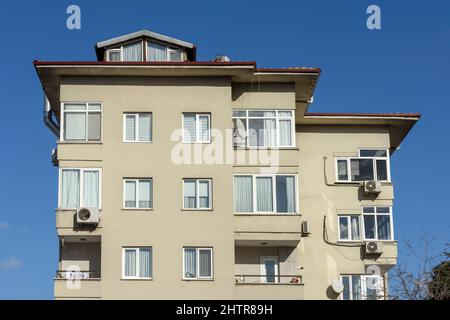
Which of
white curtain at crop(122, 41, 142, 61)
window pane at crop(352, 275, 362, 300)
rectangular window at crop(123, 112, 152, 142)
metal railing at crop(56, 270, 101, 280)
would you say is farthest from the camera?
white curtain at crop(122, 41, 142, 61)

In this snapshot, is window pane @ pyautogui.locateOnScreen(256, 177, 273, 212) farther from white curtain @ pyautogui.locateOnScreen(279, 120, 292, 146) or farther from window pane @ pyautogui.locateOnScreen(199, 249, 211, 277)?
window pane @ pyautogui.locateOnScreen(199, 249, 211, 277)

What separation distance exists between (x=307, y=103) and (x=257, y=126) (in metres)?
2.78

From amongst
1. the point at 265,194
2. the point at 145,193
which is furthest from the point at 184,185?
the point at 265,194

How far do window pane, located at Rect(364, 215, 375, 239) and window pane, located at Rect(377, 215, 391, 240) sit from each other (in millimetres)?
232

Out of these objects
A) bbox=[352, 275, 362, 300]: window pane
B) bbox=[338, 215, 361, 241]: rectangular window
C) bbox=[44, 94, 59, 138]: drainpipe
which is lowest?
bbox=[352, 275, 362, 300]: window pane

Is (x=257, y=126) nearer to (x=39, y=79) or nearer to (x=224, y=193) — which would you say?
(x=224, y=193)

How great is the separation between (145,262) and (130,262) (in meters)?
0.51

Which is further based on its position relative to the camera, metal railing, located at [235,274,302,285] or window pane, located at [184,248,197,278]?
metal railing, located at [235,274,302,285]

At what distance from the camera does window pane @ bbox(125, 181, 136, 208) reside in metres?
31.5

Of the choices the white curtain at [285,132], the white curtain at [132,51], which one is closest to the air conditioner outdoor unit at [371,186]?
the white curtain at [285,132]

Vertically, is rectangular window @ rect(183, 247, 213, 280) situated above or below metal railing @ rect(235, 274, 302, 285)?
above

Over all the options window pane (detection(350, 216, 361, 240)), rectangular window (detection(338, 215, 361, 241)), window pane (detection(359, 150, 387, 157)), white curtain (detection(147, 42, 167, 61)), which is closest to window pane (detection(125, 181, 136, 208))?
white curtain (detection(147, 42, 167, 61))

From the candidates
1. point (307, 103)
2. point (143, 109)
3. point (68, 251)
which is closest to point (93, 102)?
point (143, 109)

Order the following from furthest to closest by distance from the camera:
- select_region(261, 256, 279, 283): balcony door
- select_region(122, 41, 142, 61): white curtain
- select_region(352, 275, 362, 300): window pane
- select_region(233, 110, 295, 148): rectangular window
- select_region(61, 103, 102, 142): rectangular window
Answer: select_region(122, 41, 142, 61): white curtain < select_region(352, 275, 362, 300): window pane < select_region(233, 110, 295, 148): rectangular window < select_region(261, 256, 279, 283): balcony door < select_region(61, 103, 102, 142): rectangular window
